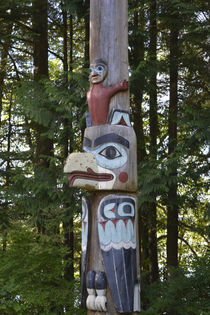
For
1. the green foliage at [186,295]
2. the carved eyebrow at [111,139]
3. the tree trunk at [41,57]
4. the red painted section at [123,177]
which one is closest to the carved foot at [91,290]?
the red painted section at [123,177]

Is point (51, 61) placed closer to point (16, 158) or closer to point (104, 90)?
point (16, 158)

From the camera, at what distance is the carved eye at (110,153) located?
5.07 m

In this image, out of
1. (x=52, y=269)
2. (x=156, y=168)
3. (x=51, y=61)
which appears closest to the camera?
(x=52, y=269)

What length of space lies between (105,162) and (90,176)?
9.9 inches

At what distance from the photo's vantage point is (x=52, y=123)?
27.7 ft

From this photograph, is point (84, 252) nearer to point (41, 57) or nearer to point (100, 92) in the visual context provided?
point (100, 92)

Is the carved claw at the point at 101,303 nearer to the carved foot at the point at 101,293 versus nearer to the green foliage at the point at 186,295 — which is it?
the carved foot at the point at 101,293

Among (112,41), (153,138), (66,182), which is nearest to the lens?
(112,41)

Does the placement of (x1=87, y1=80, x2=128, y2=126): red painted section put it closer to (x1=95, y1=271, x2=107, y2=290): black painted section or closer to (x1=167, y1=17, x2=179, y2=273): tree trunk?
(x1=95, y1=271, x2=107, y2=290): black painted section

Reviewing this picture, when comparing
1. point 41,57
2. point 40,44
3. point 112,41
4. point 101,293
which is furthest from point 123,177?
point 40,44

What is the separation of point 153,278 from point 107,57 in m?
7.02

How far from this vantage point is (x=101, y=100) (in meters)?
5.49

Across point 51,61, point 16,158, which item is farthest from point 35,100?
point 51,61

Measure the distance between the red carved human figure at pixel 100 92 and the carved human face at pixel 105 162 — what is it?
0.20m
